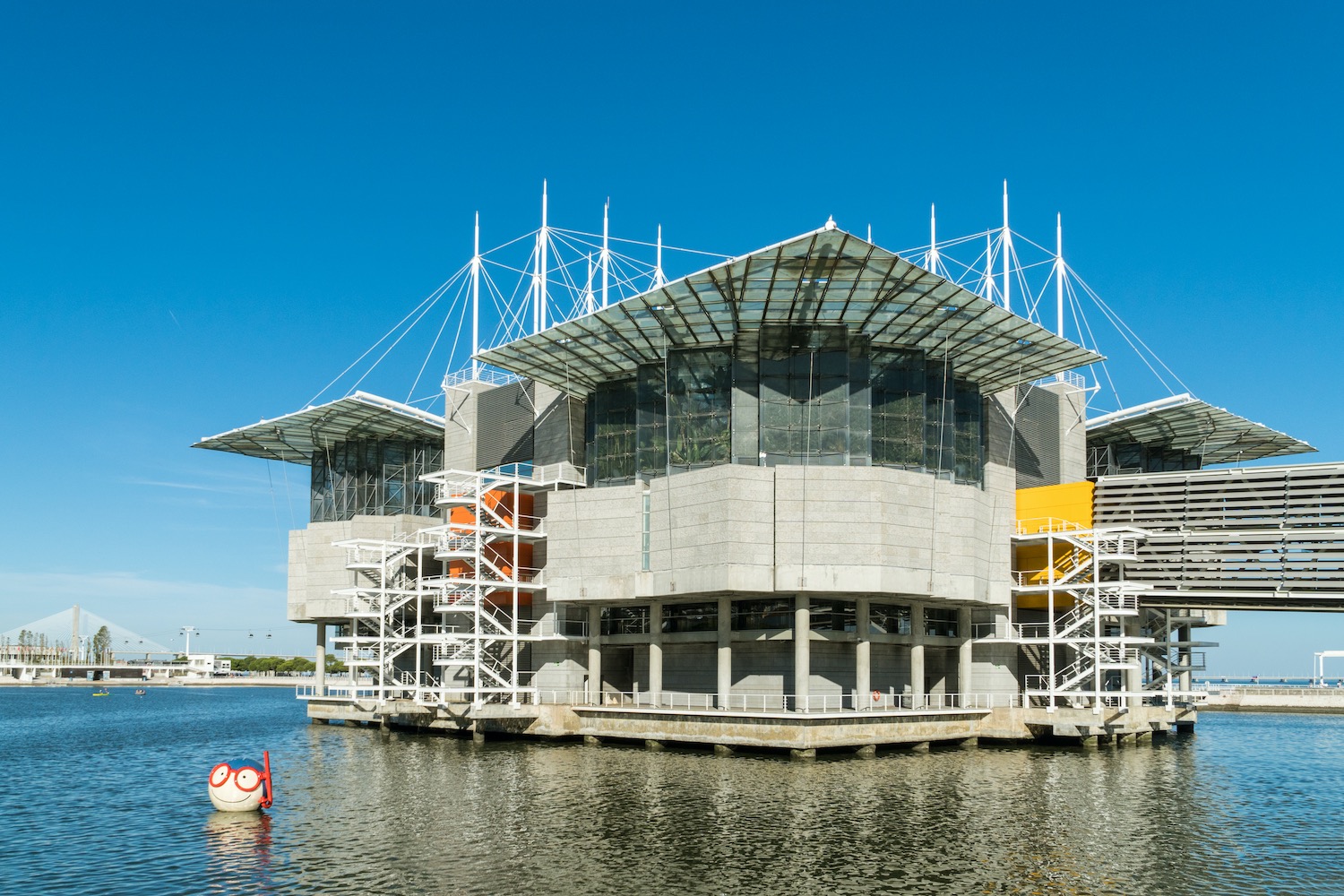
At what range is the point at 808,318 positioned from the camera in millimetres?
68375

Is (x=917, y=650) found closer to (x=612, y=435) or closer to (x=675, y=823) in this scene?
(x=612, y=435)

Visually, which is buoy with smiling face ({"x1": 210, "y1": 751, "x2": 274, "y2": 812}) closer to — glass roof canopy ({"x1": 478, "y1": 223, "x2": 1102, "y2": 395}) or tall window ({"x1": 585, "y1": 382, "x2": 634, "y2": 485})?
glass roof canopy ({"x1": 478, "y1": 223, "x2": 1102, "y2": 395})

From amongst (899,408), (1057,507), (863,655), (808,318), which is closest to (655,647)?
(863,655)

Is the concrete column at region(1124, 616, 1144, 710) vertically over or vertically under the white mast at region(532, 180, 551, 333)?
under

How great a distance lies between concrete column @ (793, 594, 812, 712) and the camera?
215 feet

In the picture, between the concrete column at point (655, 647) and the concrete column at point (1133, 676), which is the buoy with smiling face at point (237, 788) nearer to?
the concrete column at point (655, 647)

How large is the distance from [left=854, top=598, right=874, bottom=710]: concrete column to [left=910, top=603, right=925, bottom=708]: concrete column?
3.06 metres

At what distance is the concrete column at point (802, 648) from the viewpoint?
215 ft

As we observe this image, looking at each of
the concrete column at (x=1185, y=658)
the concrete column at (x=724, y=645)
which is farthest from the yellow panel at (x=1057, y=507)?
the concrete column at (x=724, y=645)

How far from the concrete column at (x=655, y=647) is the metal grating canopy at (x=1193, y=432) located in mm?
41087

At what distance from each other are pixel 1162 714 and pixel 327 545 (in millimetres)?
67097

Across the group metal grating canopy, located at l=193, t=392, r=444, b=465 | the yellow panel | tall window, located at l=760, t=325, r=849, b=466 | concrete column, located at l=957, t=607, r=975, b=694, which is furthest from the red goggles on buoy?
the yellow panel

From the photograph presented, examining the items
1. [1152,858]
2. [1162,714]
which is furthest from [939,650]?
[1152,858]

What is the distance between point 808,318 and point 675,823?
3467 cm
